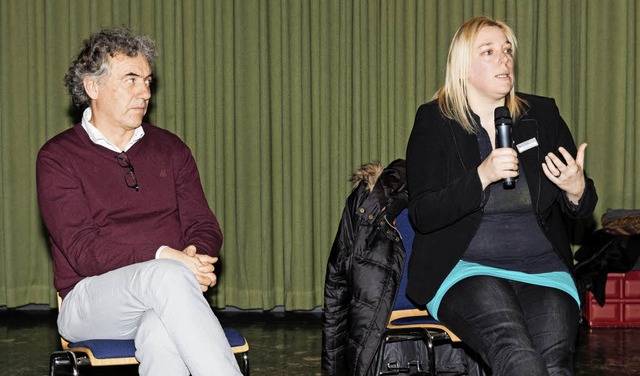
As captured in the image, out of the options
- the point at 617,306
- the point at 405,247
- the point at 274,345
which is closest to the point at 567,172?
the point at 405,247

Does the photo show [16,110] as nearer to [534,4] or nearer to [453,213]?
[534,4]

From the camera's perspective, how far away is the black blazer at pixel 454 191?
280 cm

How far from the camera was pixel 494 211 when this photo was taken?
9.36ft

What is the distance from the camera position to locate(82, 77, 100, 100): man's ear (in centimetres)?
297

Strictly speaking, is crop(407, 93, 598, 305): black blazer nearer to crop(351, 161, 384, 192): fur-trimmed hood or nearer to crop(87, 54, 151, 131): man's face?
crop(351, 161, 384, 192): fur-trimmed hood

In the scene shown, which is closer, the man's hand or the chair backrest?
the man's hand

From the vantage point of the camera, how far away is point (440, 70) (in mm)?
5281

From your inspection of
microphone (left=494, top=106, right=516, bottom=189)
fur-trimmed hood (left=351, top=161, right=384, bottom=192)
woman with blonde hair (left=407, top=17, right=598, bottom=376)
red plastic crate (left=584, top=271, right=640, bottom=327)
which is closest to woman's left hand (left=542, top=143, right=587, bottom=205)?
woman with blonde hair (left=407, top=17, right=598, bottom=376)

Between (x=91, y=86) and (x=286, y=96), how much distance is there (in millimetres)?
2374

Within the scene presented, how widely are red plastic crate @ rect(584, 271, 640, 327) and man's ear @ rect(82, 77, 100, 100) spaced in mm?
2967

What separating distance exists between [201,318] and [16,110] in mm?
3281

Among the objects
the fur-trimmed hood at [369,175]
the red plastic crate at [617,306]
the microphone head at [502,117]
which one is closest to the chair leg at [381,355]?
the fur-trimmed hood at [369,175]

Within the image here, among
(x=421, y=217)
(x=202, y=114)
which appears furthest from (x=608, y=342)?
(x=202, y=114)

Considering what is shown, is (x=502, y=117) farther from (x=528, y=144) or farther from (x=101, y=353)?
(x=101, y=353)
